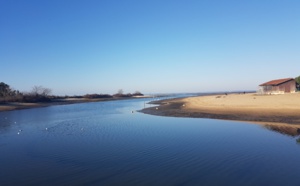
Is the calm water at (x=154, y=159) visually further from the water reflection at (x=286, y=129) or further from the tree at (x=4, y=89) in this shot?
the tree at (x=4, y=89)

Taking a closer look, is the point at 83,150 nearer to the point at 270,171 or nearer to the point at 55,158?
the point at 55,158

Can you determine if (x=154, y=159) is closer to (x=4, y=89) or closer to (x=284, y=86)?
(x=284, y=86)

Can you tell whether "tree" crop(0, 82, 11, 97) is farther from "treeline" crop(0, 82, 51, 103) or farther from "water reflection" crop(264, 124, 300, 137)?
"water reflection" crop(264, 124, 300, 137)

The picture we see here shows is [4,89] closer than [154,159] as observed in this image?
No

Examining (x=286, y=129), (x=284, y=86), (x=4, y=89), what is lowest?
(x=286, y=129)

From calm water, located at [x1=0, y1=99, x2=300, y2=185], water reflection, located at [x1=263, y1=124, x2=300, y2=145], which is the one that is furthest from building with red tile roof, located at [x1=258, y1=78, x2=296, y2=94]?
calm water, located at [x1=0, y1=99, x2=300, y2=185]

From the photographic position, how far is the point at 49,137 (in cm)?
1845

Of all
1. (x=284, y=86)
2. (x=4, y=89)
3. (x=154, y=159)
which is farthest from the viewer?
(x=4, y=89)

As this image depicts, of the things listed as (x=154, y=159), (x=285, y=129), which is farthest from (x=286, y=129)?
(x=154, y=159)

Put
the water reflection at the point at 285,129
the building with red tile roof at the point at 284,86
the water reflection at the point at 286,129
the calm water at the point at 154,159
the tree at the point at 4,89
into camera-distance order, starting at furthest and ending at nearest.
Answer: the tree at the point at 4,89 < the building with red tile roof at the point at 284,86 < the water reflection at the point at 285,129 < the water reflection at the point at 286,129 < the calm water at the point at 154,159

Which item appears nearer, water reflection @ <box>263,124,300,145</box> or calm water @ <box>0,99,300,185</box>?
calm water @ <box>0,99,300,185</box>

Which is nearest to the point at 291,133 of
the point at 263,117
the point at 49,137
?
the point at 263,117

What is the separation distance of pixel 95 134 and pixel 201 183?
1216cm

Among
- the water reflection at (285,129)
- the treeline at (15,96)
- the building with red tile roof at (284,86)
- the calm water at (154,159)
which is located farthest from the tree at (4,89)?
the water reflection at (285,129)
